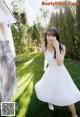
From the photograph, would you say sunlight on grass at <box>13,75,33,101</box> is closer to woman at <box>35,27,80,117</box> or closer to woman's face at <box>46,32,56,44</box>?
woman at <box>35,27,80,117</box>

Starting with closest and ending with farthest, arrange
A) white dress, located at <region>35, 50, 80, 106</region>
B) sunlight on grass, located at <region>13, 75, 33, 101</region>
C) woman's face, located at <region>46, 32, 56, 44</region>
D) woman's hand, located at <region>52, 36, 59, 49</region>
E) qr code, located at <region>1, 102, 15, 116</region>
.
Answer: woman's hand, located at <region>52, 36, 59, 49</region> < woman's face, located at <region>46, 32, 56, 44</region> < white dress, located at <region>35, 50, 80, 106</region> < qr code, located at <region>1, 102, 15, 116</region> < sunlight on grass, located at <region>13, 75, 33, 101</region>

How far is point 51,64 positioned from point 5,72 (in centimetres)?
184

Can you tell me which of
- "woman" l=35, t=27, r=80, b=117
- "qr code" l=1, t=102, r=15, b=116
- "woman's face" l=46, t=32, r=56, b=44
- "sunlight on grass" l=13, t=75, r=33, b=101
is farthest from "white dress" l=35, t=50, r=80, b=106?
"sunlight on grass" l=13, t=75, r=33, b=101

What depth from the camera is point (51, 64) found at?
5.14 m

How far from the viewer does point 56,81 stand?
16.9 feet

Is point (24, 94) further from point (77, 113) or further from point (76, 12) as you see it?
Answer: point (76, 12)

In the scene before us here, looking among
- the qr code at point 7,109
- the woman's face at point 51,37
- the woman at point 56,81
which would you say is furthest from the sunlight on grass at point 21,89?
the woman's face at point 51,37

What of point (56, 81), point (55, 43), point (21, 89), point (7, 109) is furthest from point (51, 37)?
point (21, 89)

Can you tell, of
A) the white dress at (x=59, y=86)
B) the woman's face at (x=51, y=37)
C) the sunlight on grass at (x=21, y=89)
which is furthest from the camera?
the sunlight on grass at (x=21, y=89)

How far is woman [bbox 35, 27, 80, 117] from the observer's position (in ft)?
16.3

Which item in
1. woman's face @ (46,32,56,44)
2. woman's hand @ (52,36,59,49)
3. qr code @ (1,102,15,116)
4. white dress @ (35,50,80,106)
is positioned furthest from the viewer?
Result: qr code @ (1,102,15,116)

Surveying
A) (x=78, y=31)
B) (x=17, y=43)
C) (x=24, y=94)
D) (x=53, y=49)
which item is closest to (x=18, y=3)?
(x=17, y=43)

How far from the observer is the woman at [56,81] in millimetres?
4961

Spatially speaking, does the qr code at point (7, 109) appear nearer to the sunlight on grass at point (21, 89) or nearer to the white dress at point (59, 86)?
the white dress at point (59, 86)
